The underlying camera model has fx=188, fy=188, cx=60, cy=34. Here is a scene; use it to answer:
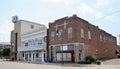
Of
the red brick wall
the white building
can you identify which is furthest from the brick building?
the white building

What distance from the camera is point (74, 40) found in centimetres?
3881

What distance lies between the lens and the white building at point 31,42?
4938 cm

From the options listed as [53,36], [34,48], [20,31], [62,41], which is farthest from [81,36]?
[20,31]

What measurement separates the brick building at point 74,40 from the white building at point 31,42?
162 inches

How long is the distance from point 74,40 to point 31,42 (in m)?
20.7

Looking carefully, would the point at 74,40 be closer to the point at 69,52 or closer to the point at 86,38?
the point at 69,52

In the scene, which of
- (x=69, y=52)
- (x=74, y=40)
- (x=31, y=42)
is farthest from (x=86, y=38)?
(x=31, y=42)

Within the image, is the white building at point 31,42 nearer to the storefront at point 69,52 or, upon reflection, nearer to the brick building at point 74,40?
the brick building at point 74,40

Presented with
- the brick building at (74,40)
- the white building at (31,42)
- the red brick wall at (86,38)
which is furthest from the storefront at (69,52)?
the white building at (31,42)

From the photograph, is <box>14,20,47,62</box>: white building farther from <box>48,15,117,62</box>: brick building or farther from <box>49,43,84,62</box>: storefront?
<box>49,43,84,62</box>: storefront

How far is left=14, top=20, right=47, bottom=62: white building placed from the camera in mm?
49375

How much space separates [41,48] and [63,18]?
1112 centimetres

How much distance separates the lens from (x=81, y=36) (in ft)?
131

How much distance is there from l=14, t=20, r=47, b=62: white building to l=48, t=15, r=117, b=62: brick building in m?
4.12
